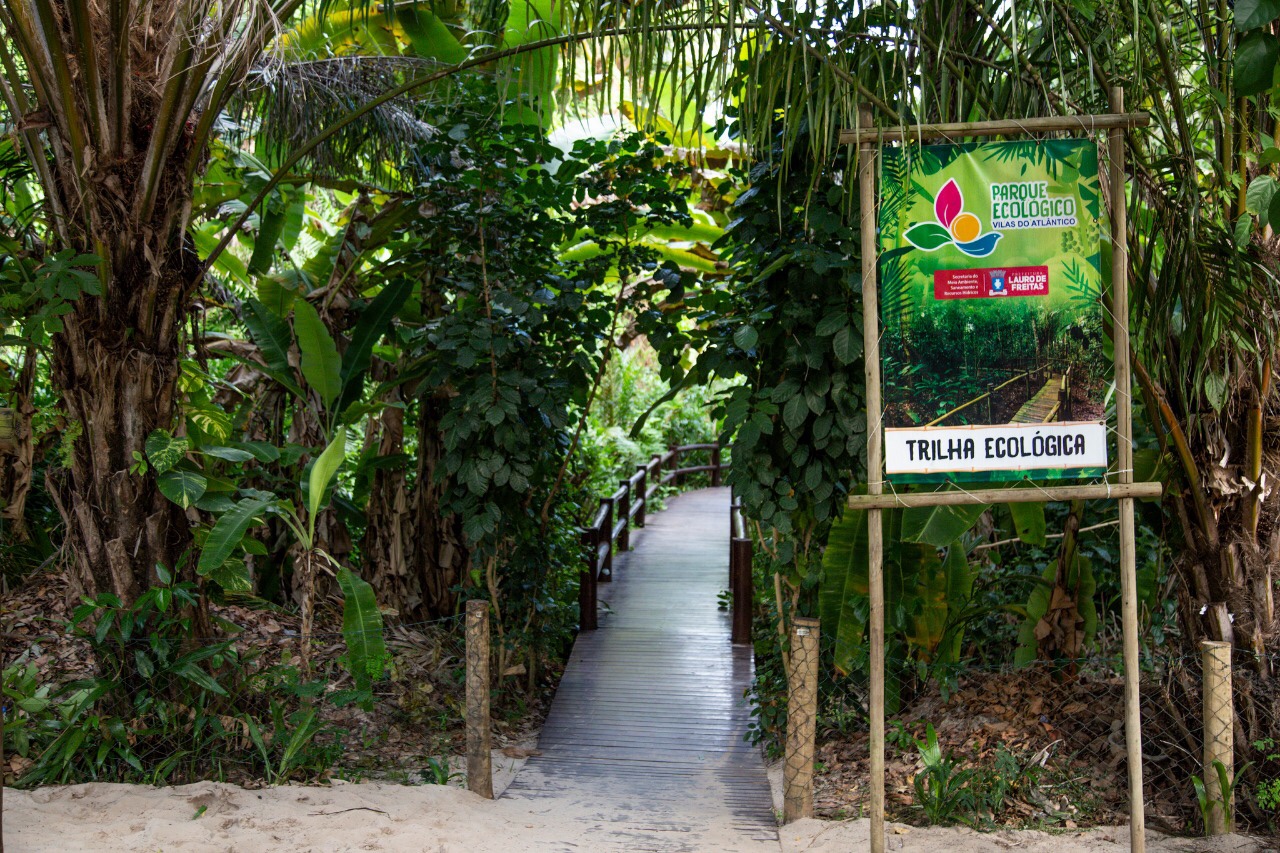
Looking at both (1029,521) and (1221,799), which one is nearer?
(1221,799)

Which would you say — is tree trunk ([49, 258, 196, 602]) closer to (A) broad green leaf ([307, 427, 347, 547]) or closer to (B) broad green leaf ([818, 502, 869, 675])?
(A) broad green leaf ([307, 427, 347, 547])

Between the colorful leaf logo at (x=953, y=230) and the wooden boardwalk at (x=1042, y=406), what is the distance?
0.49 m

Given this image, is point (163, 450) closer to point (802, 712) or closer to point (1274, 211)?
point (802, 712)

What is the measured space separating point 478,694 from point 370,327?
2298mm

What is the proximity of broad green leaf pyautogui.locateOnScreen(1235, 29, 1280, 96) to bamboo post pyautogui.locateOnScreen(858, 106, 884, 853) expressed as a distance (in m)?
1.14

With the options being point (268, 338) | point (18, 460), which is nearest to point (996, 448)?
point (268, 338)

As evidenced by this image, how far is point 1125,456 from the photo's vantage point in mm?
3357

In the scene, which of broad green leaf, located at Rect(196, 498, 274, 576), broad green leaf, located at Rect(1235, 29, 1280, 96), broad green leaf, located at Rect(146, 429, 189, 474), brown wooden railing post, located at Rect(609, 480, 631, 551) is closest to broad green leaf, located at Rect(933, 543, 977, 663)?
broad green leaf, located at Rect(1235, 29, 1280, 96)

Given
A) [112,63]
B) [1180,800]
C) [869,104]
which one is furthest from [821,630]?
[112,63]

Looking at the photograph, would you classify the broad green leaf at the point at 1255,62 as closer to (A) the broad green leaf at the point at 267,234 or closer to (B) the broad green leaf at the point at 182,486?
(B) the broad green leaf at the point at 182,486

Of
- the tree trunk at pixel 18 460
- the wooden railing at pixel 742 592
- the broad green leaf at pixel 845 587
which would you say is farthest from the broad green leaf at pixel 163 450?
the wooden railing at pixel 742 592

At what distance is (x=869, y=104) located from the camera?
3633 millimetres

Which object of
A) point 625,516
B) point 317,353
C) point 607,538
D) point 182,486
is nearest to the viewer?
point 182,486

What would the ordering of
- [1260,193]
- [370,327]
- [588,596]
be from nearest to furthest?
[1260,193] < [370,327] < [588,596]
